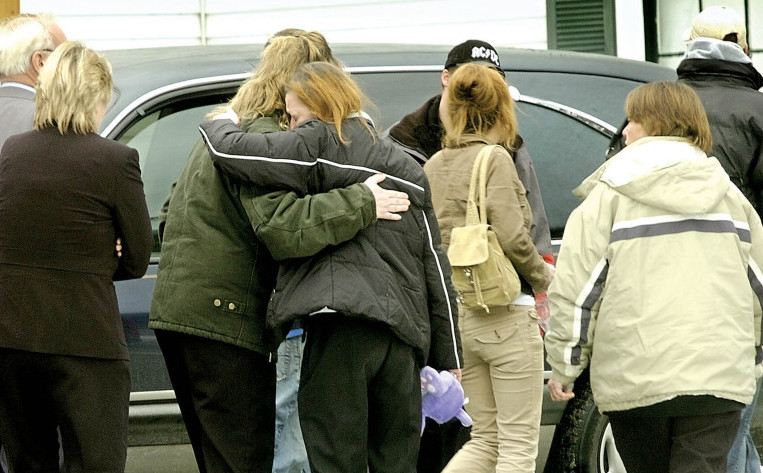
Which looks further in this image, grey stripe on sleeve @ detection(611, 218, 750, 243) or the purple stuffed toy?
the purple stuffed toy

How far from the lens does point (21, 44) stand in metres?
4.78

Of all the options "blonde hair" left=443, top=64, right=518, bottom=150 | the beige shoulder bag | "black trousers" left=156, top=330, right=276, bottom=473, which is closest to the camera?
"black trousers" left=156, top=330, right=276, bottom=473

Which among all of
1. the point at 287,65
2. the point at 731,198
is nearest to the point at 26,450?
the point at 287,65

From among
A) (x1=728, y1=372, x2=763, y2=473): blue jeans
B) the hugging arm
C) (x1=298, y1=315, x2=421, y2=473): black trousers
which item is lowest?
(x1=728, y1=372, x2=763, y2=473): blue jeans

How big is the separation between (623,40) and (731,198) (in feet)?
22.6

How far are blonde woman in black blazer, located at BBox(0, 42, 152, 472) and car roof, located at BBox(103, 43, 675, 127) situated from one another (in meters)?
1.15

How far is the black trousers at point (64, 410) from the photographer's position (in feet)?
13.7

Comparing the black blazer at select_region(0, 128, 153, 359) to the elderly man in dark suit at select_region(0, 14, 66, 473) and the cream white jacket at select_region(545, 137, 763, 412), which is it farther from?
the cream white jacket at select_region(545, 137, 763, 412)

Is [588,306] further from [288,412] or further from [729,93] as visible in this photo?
[729,93]

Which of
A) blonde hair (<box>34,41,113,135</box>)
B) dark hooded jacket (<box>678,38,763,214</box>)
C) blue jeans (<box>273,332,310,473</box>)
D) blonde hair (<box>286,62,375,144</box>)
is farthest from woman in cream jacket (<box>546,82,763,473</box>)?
blonde hair (<box>34,41,113,135</box>)

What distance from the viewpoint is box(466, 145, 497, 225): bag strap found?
503cm

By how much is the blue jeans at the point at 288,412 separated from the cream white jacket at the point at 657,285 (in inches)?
36.1

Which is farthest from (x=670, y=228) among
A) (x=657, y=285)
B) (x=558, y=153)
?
(x=558, y=153)

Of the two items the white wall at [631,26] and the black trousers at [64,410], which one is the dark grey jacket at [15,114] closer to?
the black trousers at [64,410]
